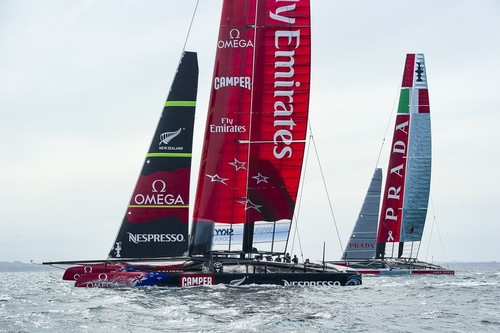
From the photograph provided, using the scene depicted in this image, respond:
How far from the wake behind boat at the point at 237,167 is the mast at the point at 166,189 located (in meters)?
0.04

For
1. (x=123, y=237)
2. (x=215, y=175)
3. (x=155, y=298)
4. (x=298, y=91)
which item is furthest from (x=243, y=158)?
(x=155, y=298)

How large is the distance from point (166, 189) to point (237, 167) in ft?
10.2

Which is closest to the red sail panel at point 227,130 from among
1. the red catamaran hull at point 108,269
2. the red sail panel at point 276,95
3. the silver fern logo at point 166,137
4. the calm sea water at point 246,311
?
the red sail panel at point 276,95

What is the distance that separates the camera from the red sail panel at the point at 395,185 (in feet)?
162

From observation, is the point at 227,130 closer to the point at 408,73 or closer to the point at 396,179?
the point at 396,179

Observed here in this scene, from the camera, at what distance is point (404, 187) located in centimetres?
4988

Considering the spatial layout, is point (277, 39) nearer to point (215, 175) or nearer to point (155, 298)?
point (215, 175)

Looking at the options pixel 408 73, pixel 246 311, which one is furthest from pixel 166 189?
pixel 408 73

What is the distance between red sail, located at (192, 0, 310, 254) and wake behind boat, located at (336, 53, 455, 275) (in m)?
19.2

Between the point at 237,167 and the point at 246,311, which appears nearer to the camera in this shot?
the point at 246,311

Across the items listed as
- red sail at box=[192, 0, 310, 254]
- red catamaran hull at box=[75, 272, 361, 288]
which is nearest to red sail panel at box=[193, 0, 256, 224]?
red sail at box=[192, 0, 310, 254]

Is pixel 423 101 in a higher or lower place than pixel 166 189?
higher

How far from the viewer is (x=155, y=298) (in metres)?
23.7

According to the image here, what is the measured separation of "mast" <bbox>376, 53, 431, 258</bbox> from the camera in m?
49.5
